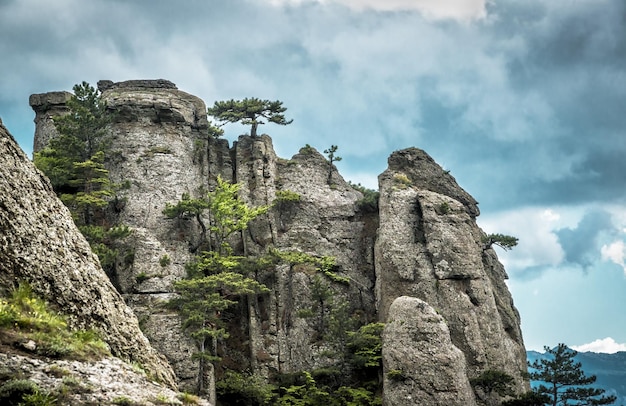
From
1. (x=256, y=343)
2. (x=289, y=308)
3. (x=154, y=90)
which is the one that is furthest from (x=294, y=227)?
(x=154, y=90)

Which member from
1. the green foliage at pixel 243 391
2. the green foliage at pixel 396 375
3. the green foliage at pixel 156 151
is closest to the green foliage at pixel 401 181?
the green foliage at pixel 396 375

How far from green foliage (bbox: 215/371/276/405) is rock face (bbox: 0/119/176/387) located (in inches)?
944

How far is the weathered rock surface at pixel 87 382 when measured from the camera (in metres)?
11.0

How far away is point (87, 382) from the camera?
11.8 m

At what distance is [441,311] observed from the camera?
47531 millimetres

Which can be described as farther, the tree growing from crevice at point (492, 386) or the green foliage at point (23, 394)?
the tree growing from crevice at point (492, 386)

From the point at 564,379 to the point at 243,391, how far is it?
24.0 meters

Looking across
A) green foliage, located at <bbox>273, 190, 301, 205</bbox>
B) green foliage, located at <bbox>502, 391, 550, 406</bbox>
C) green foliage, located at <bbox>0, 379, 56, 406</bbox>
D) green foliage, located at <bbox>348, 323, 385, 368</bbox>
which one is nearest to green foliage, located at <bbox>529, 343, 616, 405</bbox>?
green foliage, located at <bbox>502, 391, 550, 406</bbox>

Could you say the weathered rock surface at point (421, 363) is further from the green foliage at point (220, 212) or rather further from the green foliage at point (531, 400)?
the green foliage at point (220, 212)

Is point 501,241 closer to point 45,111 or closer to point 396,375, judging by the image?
point 396,375

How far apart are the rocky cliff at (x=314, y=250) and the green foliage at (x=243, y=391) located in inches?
126

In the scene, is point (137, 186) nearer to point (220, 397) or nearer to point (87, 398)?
point (220, 397)

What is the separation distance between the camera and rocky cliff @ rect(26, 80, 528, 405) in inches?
1615

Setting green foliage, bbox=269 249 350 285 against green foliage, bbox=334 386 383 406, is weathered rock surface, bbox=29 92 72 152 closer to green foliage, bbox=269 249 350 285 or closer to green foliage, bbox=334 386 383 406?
green foliage, bbox=269 249 350 285
